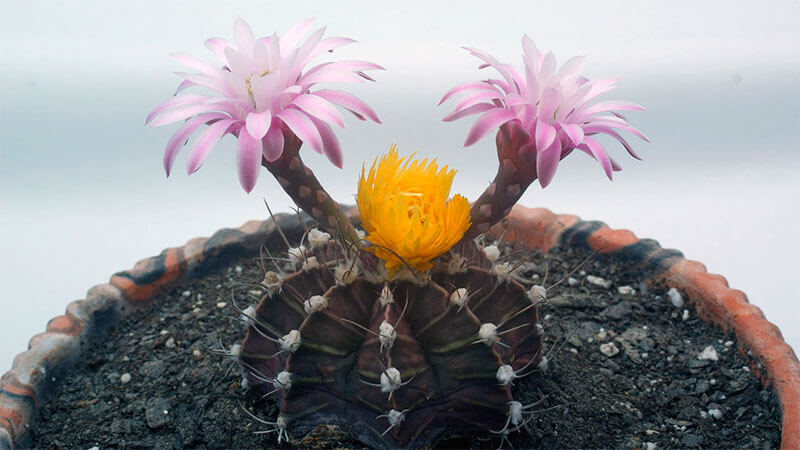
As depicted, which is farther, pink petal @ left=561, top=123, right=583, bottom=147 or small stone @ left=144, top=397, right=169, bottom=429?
small stone @ left=144, top=397, right=169, bottom=429

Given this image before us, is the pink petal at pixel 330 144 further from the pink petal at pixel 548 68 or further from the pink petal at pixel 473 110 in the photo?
the pink petal at pixel 548 68

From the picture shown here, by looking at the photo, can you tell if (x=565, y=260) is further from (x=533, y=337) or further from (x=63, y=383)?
(x=63, y=383)

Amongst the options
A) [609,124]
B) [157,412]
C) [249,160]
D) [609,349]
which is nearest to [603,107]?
[609,124]

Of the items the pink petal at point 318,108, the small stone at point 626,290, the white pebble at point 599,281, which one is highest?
the pink petal at point 318,108

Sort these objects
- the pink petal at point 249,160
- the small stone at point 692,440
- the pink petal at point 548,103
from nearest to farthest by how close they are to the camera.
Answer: the pink petal at point 249,160
the pink petal at point 548,103
the small stone at point 692,440

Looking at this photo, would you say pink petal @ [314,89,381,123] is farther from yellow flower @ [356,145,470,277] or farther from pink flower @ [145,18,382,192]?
yellow flower @ [356,145,470,277]

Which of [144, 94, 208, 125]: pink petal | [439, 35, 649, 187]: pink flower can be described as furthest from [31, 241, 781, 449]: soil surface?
[144, 94, 208, 125]: pink petal

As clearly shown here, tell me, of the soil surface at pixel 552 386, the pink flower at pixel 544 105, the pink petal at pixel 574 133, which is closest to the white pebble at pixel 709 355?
the soil surface at pixel 552 386
